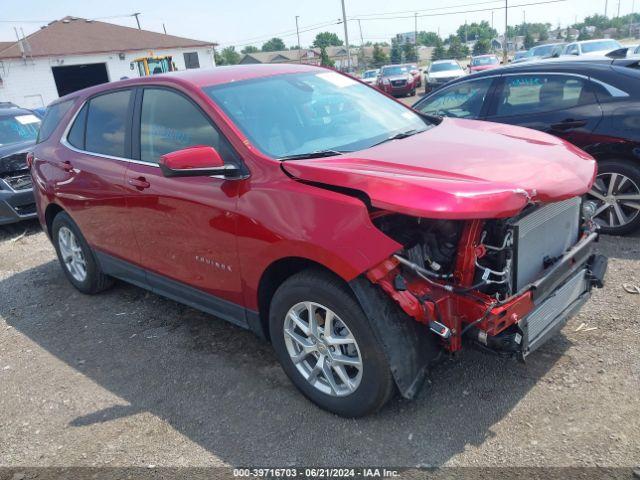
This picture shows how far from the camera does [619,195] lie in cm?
510

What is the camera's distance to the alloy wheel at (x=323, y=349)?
2.92 metres

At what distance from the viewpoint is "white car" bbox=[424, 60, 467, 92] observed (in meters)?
23.8

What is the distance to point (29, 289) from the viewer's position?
18.6 feet

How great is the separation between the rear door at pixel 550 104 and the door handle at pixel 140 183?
3.78 m

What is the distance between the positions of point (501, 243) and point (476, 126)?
1.45m

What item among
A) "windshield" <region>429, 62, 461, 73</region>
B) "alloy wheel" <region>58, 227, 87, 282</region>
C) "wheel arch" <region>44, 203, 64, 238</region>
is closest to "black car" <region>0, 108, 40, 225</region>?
"wheel arch" <region>44, 203, 64, 238</region>

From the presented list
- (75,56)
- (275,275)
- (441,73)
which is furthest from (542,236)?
(75,56)

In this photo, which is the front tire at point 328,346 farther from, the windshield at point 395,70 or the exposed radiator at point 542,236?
the windshield at point 395,70

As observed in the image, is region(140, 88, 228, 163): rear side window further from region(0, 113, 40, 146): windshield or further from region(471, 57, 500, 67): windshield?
region(471, 57, 500, 67): windshield

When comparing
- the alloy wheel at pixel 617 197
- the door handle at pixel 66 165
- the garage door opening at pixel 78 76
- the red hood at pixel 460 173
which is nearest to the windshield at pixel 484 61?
the garage door opening at pixel 78 76

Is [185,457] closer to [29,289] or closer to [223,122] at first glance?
[223,122]

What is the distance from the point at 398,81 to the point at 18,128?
1980cm

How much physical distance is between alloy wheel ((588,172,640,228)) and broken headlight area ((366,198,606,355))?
2.71 meters

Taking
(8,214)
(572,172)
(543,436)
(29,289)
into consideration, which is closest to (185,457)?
(543,436)
